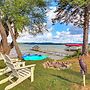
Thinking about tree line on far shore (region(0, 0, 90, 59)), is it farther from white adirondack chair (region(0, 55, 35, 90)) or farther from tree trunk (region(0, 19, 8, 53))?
white adirondack chair (region(0, 55, 35, 90))

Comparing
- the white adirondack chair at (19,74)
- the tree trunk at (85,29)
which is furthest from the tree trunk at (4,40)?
the tree trunk at (85,29)

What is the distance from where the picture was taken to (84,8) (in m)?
31.2

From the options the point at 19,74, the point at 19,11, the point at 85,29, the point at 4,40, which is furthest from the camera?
the point at 85,29

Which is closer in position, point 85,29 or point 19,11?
point 19,11

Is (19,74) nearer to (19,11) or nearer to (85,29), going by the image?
(19,11)

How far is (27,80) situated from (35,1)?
13.3 m

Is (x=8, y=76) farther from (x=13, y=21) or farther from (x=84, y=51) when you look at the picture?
(x=84, y=51)

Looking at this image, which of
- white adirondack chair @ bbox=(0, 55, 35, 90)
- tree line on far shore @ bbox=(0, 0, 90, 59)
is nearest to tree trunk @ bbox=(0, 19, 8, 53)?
tree line on far shore @ bbox=(0, 0, 90, 59)

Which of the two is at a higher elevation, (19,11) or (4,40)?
(19,11)

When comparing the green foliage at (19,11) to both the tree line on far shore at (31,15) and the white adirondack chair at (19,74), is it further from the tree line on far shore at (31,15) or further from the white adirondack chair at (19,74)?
the white adirondack chair at (19,74)

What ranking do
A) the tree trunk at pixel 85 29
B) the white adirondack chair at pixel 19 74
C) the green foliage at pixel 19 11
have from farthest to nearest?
1. the tree trunk at pixel 85 29
2. the green foliage at pixel 19 11
3. the white adirondack chair at pixel 19 74

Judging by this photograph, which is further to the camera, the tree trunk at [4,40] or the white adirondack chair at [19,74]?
the tree trunk at [4,40]

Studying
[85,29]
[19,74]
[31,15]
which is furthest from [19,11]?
[19,74]

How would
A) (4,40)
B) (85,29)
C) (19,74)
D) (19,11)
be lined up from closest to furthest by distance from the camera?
(19,74) → (4,40) → (19,11) → (85,29)
